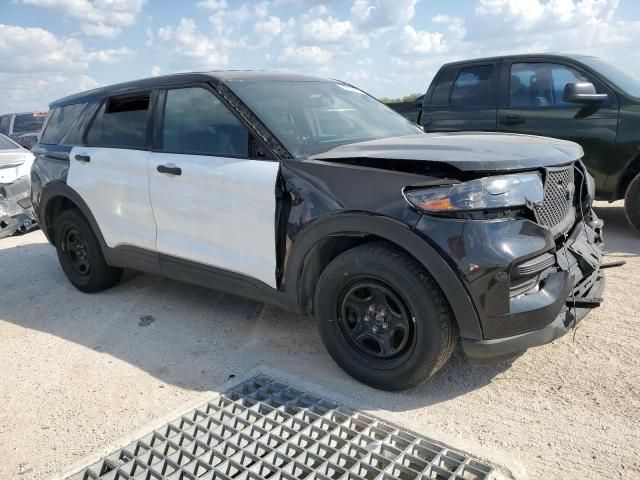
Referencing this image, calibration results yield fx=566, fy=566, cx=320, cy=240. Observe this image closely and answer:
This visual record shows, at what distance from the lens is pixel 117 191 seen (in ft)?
14.3

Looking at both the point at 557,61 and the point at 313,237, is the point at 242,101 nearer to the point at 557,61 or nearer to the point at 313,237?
the point at 313,237

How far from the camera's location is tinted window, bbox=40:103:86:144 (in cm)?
501

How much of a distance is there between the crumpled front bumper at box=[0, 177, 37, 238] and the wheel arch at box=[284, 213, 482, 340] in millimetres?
5854

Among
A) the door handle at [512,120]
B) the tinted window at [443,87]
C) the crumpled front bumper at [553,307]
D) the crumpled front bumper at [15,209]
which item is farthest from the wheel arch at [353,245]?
the crumpled front bumper at [15,209]

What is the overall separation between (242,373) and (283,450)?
91 cm

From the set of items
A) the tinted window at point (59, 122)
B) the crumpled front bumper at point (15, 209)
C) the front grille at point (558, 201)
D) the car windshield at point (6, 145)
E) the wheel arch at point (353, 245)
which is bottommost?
the crumpled front bumper at point (15, 209)

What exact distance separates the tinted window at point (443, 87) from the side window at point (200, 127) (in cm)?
390

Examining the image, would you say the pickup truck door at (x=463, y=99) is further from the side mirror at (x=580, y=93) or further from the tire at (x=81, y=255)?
the tire at (x=81, y=255)

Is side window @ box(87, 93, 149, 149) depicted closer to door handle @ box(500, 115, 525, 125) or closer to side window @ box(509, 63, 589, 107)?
door handle @ box(500, 115, 525, 125)

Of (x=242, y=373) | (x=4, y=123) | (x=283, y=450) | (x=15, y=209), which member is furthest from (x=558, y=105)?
(x=4, y=123)

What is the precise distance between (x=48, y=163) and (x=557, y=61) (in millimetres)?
5214

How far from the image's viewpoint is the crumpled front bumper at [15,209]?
7.63m

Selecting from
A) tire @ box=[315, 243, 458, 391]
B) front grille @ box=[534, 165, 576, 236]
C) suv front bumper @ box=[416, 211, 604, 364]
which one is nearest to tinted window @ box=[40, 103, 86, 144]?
tire @ box=[315, 243, 458, 391]

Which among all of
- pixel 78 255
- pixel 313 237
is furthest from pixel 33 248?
pixel 313 237
